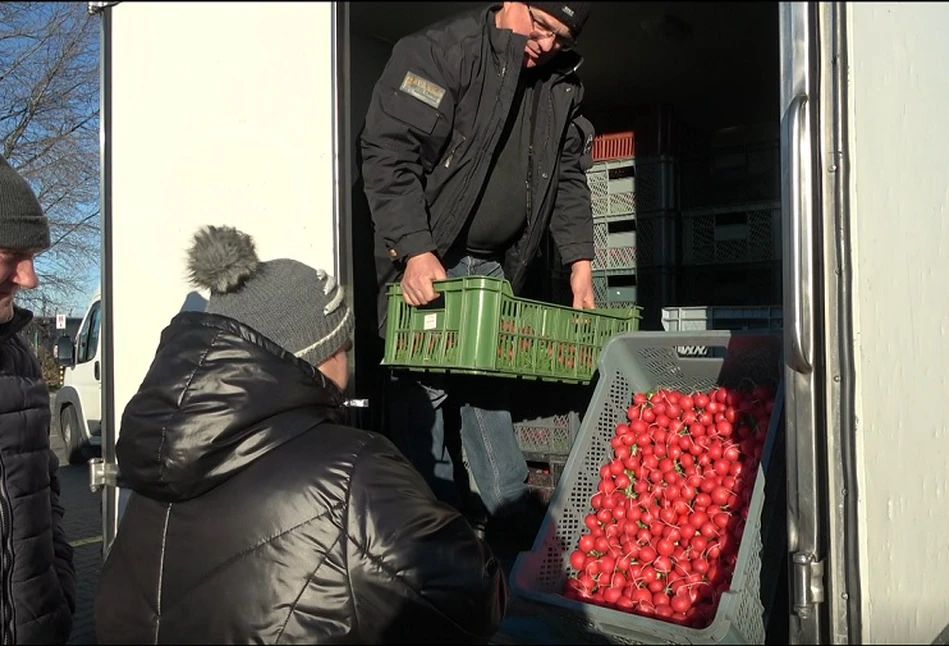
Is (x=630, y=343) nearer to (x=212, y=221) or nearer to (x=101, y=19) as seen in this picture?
(x=212, y=221)

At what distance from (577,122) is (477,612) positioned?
2.44 metres

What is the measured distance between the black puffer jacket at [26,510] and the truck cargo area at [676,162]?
2.47 m

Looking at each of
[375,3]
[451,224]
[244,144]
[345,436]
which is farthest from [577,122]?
[345,436]

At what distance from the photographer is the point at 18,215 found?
2430 millimetres

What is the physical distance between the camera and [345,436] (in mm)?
1828

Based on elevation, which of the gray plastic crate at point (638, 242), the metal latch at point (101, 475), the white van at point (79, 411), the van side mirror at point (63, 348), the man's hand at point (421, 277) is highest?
the gray plastic crate at point (638, 242)

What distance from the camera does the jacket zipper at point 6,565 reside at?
7.59 ft

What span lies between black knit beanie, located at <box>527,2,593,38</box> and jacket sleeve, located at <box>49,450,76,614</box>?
2.14m

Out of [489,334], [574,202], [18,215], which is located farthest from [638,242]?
[18,215]

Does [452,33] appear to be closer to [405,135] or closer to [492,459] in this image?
[405,135]

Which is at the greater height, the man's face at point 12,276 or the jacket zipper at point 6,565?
the man's face at point 12,276

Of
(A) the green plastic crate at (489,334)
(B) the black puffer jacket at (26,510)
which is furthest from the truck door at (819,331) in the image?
(B) the black puffer jacket at (26,510)

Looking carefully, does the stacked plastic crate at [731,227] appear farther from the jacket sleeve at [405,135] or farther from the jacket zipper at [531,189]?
the jacket sleeve at [405,135]

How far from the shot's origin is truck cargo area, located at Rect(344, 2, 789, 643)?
15.7ft
